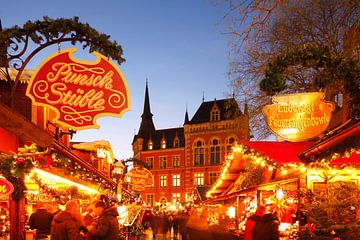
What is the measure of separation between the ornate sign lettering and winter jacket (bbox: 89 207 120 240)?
3068mm

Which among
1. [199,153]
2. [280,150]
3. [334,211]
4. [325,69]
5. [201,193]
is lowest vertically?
[334,211]

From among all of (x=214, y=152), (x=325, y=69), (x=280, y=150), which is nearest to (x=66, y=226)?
(x=325, y=69)

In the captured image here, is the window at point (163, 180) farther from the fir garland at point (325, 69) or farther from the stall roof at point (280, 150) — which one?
the fir garland at point (325, 69)

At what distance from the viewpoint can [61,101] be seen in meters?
6.46

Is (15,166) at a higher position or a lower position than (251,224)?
higher

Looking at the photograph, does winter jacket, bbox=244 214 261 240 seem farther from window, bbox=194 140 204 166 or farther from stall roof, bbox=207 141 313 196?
window, bbox=194 140 204 166

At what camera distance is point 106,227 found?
24.7 feet

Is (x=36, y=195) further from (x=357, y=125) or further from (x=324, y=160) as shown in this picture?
(x=357, y=125)

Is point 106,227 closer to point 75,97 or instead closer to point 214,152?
point 75,97

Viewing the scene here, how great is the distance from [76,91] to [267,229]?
14.0 feet

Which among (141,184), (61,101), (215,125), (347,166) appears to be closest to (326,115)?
(347,166)

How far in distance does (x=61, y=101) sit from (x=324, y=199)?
5029mm

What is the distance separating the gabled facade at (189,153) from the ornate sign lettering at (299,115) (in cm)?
5673

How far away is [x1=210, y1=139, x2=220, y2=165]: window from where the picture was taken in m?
68.2
